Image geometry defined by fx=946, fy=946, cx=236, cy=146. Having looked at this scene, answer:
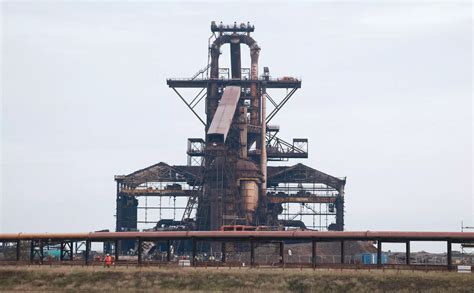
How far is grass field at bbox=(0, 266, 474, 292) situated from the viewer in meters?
71.8

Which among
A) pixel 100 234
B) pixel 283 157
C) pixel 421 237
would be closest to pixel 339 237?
pixel 421 237

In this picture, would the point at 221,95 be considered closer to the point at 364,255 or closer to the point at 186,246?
the point at 186,246

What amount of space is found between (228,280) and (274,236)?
43.6 ft

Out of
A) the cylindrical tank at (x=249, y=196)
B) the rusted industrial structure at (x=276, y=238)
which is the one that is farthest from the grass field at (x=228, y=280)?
the cylindrical tank at (x=249, y=196)

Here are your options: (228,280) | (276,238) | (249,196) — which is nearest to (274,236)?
(276,238)

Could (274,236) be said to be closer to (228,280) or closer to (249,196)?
(228,280)

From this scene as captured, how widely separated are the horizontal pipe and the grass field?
6.79 metres

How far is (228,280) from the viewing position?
250 feet

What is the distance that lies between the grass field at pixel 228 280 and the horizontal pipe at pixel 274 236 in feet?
22.3

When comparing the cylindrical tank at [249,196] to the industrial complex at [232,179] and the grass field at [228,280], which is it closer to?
the industrial complex at [232,179]

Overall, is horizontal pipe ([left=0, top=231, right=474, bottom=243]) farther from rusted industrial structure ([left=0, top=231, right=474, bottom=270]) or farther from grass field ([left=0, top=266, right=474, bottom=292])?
grass field ([left=0, top=266, right=474, bottom=292])

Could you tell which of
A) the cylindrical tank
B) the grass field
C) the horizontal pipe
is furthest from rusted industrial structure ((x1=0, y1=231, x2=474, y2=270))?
the cylindrical tank

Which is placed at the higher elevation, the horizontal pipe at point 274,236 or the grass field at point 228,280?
the horizontal pipe at point 274,236

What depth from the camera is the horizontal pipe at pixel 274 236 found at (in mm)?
82562
